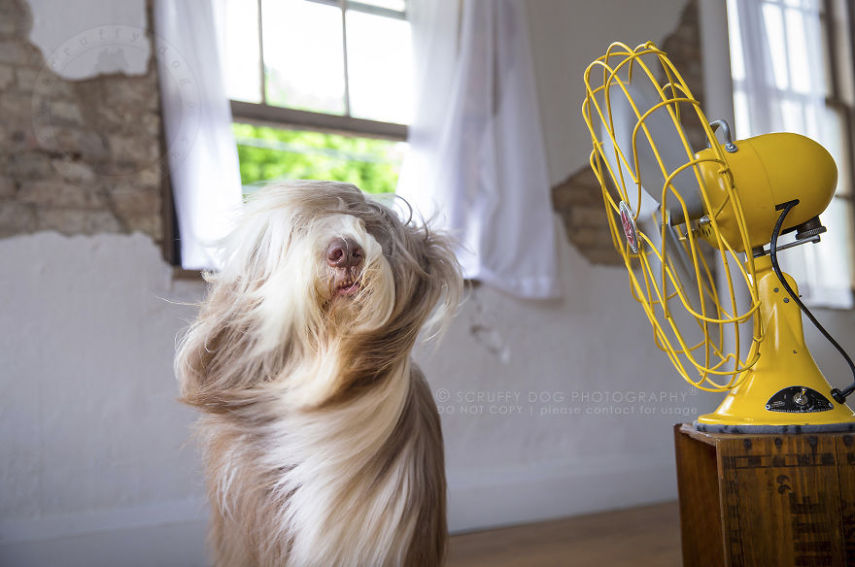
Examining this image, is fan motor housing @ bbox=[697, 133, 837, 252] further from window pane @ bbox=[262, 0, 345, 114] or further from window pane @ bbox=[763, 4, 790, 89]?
window pane @ bbox=[763, 4, 790, 89]

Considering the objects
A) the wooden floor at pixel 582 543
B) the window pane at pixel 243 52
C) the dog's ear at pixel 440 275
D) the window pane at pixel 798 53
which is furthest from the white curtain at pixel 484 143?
the window pane at pixel 798 53

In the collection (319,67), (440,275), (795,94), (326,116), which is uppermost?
(795,94)

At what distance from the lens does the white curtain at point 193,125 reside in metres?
2.28

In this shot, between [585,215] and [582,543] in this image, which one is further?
[585,215]

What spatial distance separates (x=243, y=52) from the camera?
253 centimetres

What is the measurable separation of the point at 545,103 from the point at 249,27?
1262 millimetres

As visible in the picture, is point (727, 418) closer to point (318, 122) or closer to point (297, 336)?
point (297, 336)

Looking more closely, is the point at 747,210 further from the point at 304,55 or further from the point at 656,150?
the point at 304,55

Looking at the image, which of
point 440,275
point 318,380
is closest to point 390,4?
point 440,275

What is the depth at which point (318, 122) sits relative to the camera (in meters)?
2.63

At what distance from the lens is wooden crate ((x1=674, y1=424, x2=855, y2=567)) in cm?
117

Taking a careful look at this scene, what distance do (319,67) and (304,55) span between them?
0.24 ft

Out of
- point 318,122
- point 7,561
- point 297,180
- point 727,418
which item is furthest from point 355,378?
point 318,122

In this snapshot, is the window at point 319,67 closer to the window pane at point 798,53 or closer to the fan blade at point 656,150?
the fan blade at point 656,150
